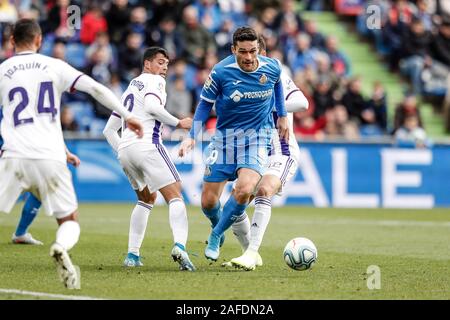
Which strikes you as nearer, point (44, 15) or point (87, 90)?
point (87, 90)

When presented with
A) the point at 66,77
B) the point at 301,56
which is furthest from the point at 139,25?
the point at 66,77

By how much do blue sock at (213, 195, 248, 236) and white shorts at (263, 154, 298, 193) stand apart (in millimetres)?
657

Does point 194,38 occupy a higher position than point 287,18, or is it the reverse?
point 287,18

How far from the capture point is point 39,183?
851 centimetres

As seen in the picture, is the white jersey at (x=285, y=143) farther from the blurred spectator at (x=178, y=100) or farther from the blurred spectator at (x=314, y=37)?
the blurred spectator at (x=314, y=37)

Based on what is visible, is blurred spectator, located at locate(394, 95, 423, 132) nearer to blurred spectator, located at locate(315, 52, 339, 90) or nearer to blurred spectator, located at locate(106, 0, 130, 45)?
blurred spectator, located at locate(315, 52, 339, 90)

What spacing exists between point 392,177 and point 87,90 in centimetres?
1309

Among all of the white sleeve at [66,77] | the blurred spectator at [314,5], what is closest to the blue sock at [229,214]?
the white sleeve at [66,77]

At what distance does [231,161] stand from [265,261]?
139 cm

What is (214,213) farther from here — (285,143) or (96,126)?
(96,126)

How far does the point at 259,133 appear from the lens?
1066cm

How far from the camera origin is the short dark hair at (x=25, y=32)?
8.64m
